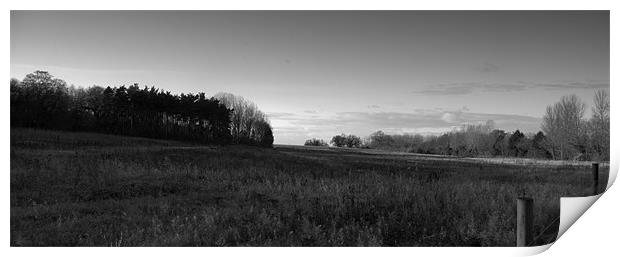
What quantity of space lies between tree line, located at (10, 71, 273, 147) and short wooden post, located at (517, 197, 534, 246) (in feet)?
20.5

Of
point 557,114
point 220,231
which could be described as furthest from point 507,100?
point 220,231

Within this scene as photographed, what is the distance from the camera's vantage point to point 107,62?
11305mm

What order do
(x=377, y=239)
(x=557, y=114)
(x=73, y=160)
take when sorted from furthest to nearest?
(x=557, y=114) < (x=73, y=160) < (x=377, y=239)

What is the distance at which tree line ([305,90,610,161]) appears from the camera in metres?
12.2

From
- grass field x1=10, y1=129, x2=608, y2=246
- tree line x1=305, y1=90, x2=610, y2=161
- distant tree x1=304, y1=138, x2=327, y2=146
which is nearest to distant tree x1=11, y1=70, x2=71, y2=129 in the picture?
grass field x1=10, y1=129, x2=608, y2=246

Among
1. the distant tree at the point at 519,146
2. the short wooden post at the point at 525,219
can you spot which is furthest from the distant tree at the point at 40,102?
the distant tree at the point at 519,146

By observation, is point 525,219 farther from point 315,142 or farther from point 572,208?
point 315,142

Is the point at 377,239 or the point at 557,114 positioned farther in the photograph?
the point at 557,114

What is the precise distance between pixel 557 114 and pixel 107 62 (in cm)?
1169

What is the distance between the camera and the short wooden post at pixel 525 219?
7660mm
